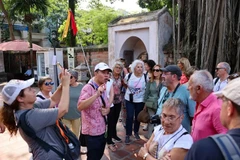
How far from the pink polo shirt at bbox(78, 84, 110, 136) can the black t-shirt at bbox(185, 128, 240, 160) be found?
161 centimetres

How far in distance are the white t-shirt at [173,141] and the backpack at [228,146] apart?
2.24 feet

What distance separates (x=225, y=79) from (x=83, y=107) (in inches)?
116

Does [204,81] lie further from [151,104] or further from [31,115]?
[151,104]

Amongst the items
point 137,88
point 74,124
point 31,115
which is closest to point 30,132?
point 31,115

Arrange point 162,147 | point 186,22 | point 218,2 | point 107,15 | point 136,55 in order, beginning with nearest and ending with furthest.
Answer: point 162,147, point 218,2, point 186,22, point 136,55, point 107,15

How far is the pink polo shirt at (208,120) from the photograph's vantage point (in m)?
1.69

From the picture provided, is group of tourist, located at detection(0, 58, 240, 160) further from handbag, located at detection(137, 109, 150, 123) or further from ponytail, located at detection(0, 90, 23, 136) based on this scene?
handbag, located at detection(137, 109, 150, 123)

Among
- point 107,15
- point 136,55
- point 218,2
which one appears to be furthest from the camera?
point 107,15

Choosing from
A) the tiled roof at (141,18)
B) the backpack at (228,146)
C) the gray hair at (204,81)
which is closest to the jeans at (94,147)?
the gray hair at (204,81)

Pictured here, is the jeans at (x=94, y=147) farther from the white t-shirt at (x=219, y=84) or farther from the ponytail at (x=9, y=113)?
the white t-shirt at (x=219, y=84)

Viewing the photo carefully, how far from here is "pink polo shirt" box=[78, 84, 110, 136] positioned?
240 centimetres

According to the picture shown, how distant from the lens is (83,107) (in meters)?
2.31

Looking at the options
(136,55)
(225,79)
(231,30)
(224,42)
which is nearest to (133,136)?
(225,79)

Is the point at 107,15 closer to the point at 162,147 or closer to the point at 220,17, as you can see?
the point at 220,17
